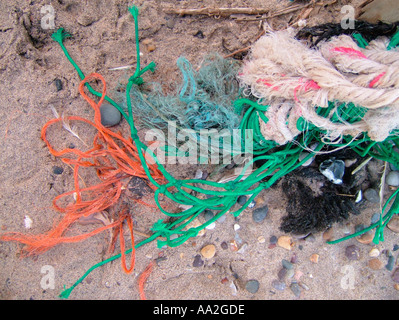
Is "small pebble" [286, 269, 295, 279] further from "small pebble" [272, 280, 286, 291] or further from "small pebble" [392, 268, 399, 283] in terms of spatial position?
"small pebble" [392, 268, 399, 283]

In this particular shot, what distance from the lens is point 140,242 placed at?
134 centimetres

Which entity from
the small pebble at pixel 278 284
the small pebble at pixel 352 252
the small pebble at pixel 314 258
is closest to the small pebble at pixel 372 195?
the small pebble at pixel 352 252

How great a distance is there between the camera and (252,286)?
1402 millimetres

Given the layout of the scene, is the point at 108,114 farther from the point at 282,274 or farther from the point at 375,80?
the point at 282,274

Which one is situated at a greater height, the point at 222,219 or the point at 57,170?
the point at 57,170

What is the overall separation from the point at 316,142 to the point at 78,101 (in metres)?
1.08

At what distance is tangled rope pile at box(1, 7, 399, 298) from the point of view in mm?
915

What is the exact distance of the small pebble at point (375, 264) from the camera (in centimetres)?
143

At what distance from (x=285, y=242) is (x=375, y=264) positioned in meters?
0.48

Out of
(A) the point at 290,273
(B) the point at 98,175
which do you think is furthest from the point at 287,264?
(B) the point at 98,175

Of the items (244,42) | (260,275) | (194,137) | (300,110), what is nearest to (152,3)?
(244,42)

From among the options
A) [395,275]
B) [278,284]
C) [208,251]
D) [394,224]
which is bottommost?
[395,275]

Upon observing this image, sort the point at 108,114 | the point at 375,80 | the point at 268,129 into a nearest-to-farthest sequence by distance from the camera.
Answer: the point at 375,80, the point at 268,129, the point at 108,114
